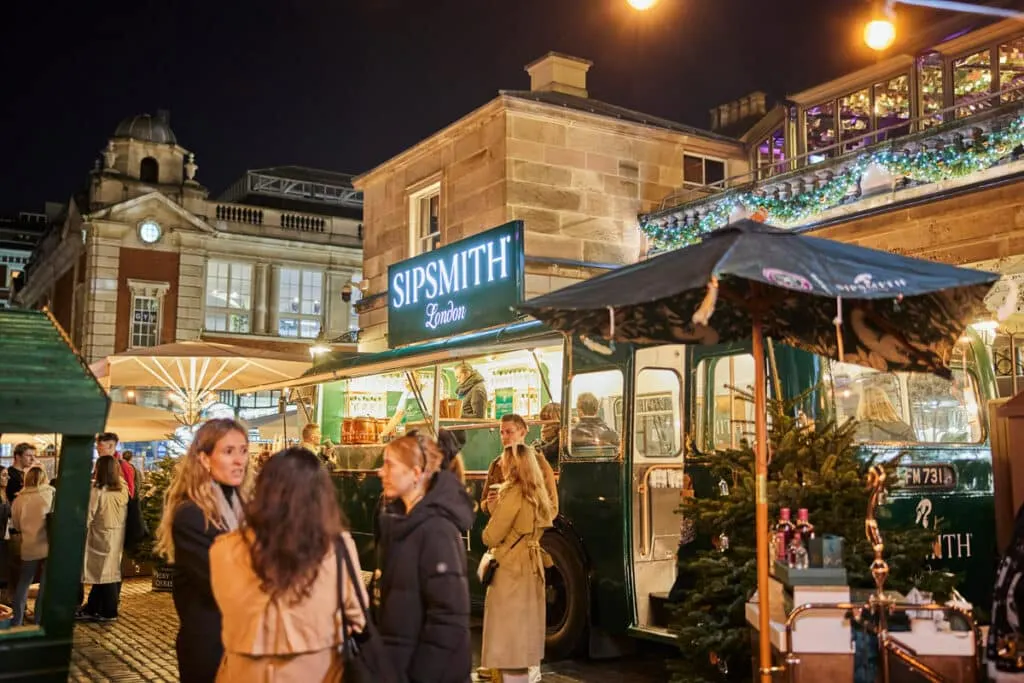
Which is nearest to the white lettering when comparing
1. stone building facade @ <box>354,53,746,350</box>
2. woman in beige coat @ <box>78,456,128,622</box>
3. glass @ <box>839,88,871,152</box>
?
stone building facade @ <box>354,53,746,350</box>

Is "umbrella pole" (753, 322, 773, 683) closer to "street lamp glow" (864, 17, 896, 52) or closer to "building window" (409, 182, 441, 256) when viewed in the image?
"street lamp glow" (864, 17, 896, 52)

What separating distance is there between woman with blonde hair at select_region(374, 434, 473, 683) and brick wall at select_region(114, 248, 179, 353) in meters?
38.9

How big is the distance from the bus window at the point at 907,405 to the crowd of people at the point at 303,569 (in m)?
3.83

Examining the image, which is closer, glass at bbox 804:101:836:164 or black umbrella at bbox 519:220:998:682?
black umbrella at bbox 519:220:998:682

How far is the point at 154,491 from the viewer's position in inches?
595

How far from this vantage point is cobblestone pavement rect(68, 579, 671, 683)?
29.5 ft

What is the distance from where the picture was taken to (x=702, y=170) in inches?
772

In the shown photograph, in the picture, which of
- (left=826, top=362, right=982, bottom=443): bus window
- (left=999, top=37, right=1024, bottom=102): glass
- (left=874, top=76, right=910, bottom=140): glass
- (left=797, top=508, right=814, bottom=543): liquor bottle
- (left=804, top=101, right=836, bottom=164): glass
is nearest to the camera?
(left=797, top=508, right=814, bottom=543): liquor bottle

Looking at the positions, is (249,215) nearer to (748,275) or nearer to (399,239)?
(399,239)

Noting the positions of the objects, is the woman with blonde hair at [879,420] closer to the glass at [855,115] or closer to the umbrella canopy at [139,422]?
the glass at [855,115]

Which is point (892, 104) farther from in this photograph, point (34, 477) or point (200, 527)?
point (200, 527)

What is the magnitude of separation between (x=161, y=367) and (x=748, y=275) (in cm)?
1379

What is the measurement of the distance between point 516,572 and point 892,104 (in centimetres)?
1294

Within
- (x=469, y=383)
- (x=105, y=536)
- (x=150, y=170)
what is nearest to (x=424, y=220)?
(x=469, y=383)
